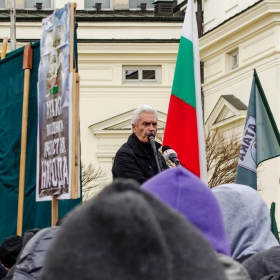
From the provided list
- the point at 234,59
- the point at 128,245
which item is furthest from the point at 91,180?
the point at 128,245

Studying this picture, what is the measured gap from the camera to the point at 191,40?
8539mm

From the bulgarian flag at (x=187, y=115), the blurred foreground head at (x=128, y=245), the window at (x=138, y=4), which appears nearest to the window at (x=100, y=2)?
the window at (x=138, y=4)

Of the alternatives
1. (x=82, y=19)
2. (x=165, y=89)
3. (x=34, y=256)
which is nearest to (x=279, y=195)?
(x=165, y=89)

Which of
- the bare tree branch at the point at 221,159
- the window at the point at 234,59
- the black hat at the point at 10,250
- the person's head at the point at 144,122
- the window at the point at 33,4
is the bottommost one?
the black hat at the point at 10,250

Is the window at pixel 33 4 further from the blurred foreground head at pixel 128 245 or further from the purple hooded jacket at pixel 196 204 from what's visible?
the blurred foreground head at pixel 128 245

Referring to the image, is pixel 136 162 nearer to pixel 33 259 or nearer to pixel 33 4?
pixel 33 259

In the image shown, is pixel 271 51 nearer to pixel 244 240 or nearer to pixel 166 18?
pixel 166 18

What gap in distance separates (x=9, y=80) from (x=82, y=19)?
2149cm

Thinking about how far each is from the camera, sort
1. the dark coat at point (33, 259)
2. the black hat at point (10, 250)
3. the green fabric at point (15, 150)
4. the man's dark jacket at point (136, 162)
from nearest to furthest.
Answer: the dark coat at point (33, 259) → the black hat at point (10, 250) → the man's dark jacket at point (136, 162) → the green fabric at point (15, 150)

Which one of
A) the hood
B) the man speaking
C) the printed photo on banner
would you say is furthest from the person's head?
the hood

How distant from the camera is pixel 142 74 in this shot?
98.7ft

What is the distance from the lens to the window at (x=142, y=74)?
30.0 meters

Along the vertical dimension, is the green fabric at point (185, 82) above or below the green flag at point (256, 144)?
above

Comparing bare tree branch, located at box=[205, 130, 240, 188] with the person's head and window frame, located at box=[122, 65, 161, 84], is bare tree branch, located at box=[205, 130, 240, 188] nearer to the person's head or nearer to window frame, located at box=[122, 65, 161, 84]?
window frame, located at box=[122, 65, 161, 84]
